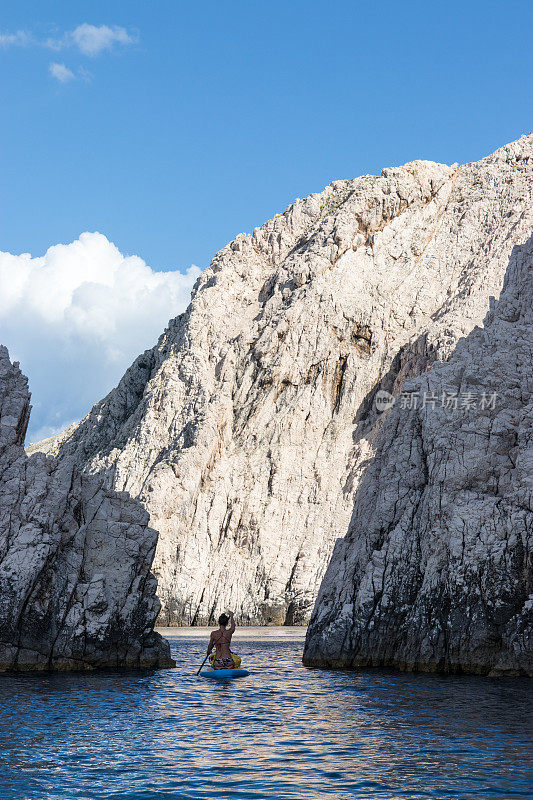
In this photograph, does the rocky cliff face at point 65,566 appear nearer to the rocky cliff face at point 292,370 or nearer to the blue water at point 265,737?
the blue water at point 265,737

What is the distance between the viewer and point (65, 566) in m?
40.0

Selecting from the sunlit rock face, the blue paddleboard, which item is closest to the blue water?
the blue paddleboard

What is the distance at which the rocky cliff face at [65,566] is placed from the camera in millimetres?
37719

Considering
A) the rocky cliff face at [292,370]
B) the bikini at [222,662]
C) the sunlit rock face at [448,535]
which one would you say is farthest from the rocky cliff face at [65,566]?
the rocky cliff face at [292,370]

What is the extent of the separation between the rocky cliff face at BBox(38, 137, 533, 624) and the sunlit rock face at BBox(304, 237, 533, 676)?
47.8 m

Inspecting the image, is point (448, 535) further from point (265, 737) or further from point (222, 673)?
point (265, 737)

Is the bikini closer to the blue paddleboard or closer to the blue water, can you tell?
the blue paddleboard

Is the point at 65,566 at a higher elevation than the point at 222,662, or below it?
higher

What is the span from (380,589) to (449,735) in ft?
61.6

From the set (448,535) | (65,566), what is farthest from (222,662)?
(448,535)

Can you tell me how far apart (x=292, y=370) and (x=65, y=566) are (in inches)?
2982

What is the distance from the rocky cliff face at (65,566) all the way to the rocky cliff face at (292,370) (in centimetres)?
5085

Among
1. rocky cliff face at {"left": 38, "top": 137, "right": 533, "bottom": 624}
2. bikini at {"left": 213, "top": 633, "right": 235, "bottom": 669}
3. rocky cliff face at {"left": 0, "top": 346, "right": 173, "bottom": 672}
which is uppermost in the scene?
rocky cliff face at {"left": 38, "top": 137, "right": 533, "bottom": 624}

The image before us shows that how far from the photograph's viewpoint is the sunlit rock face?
123ft
